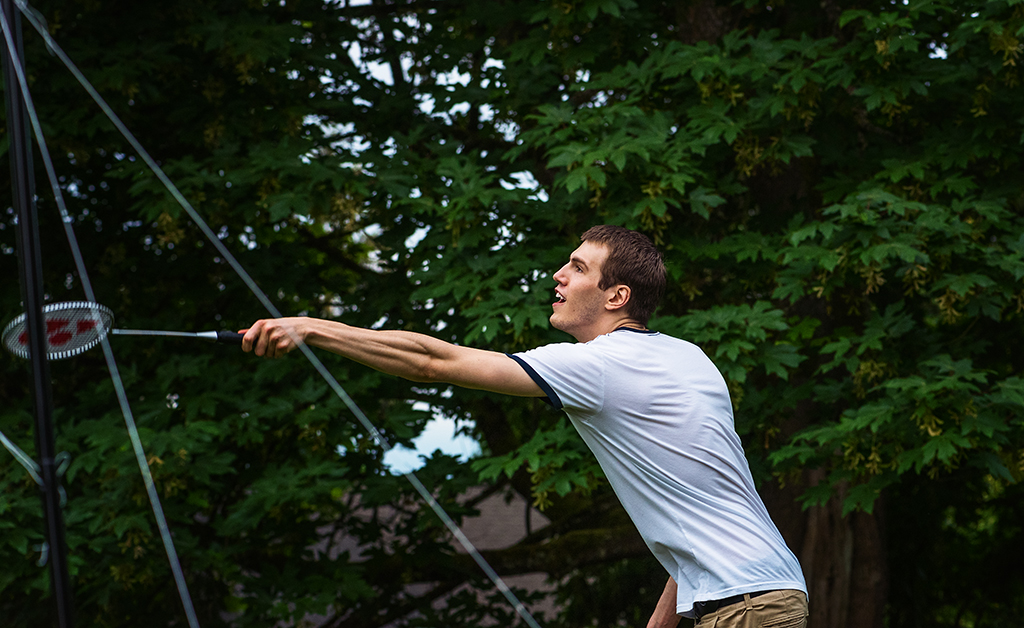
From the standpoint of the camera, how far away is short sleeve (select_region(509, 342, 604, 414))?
201 cm

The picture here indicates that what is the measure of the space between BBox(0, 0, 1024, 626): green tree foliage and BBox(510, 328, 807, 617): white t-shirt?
2.07 meters

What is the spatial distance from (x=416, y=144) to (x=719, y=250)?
6.33 ft

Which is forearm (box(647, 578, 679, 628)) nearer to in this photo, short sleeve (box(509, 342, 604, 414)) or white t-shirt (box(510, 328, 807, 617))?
white t-shirt (box(510, 328, 807, 617))

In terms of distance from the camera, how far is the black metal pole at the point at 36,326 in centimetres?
205

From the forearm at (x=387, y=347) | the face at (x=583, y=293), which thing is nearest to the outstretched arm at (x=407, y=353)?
the forearm at (x=387, y=347)

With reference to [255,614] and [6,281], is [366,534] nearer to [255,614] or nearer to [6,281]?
[255,614]

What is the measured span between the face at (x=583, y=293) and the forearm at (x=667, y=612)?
0.68m

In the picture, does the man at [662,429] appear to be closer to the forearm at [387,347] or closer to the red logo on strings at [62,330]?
the forearm at [387,347]

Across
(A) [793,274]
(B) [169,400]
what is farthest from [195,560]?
(A) [793,274]

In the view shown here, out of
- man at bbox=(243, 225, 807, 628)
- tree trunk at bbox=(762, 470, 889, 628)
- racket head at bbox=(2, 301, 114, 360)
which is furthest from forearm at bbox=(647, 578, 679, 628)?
tree trunk at bbox=(762, 470, 889, 628)

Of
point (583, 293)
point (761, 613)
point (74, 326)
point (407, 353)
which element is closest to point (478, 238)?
point (74, 326)

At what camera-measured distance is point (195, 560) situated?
16.9 ft

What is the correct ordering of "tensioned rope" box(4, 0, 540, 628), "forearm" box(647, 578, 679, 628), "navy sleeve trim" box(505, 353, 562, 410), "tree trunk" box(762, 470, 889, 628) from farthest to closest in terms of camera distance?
1. "tree trunk" box(762, 470, 889, 628)
2. "tensioned rope" box(4, 0, 540, 628)
3. "forearm" box(647, 578, 679, 628)
4. "navy sleeve trim" box(505, 353, 562, 410)

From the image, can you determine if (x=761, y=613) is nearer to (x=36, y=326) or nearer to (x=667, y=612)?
(x=667, y=612)
